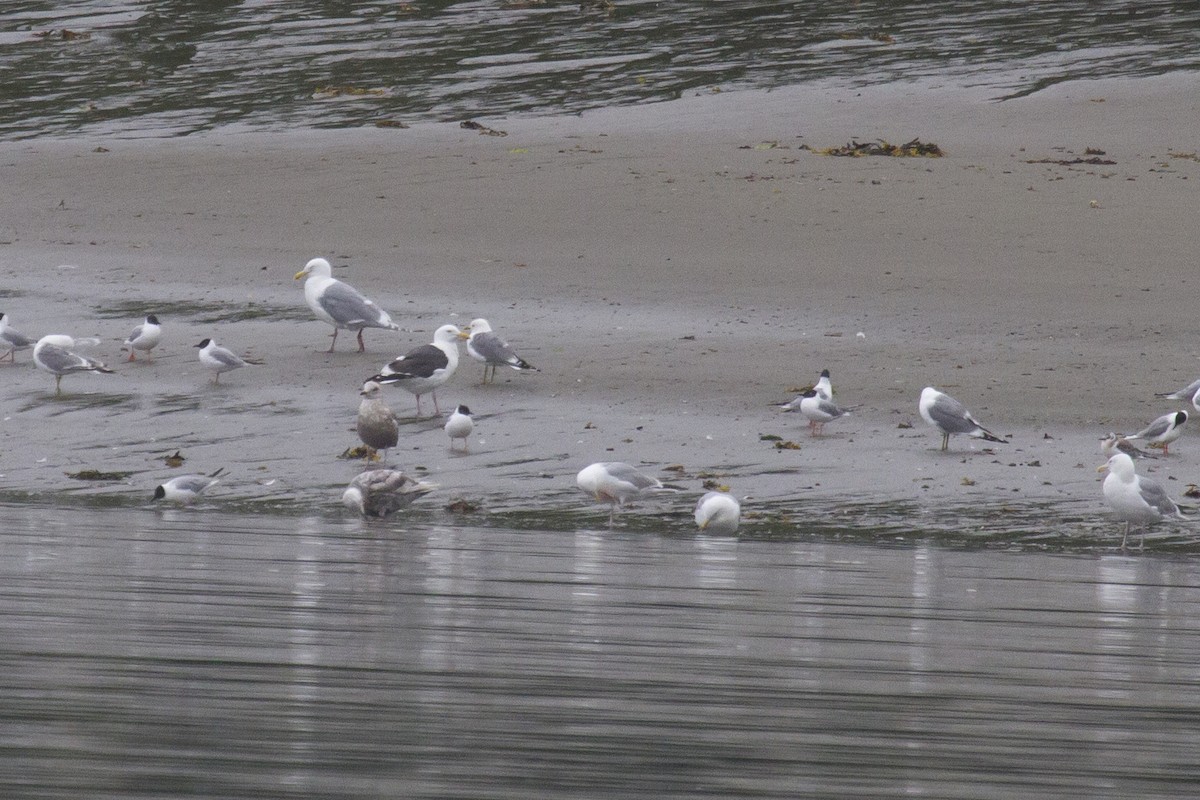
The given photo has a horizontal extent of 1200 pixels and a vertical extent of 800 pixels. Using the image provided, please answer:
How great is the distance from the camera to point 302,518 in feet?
28.4

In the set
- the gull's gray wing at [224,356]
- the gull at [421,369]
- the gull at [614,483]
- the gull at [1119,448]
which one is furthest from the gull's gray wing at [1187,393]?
the gull's gray wing at [224,356]

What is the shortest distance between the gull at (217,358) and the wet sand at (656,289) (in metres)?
0.19

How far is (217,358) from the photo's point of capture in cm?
1113

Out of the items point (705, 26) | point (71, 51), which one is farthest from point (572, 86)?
point (71, 51)

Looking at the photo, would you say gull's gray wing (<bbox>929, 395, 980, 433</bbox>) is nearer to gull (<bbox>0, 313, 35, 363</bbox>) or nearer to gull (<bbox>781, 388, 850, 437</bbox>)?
gull (<bbox>781, 388, 850, 437</bbox>)

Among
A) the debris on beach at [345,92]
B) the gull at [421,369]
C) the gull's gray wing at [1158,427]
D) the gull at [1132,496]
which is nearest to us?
the gull at [1132,496]

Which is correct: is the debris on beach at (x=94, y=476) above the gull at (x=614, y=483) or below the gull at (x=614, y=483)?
below

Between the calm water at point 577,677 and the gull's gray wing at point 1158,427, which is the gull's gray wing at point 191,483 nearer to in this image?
the calm water at point 577,677

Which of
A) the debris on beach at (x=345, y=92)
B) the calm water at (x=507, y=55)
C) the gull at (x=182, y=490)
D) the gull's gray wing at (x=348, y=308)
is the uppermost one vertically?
the calm water at (x=507, y=55)

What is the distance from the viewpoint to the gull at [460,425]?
9914 mm

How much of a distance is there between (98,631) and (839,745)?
2150mm

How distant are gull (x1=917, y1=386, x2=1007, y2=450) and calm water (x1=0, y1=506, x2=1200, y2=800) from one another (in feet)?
8.78

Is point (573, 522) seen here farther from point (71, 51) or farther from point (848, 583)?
point (71, 51)

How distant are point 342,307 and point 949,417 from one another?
462cm
